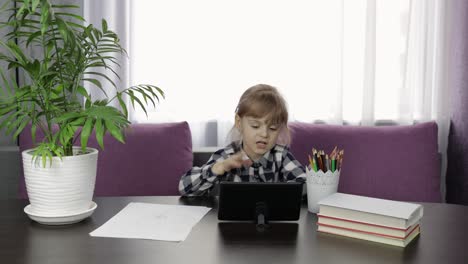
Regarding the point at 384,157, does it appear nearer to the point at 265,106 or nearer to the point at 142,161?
the point at 265,106

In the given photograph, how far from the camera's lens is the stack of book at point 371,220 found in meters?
1.22

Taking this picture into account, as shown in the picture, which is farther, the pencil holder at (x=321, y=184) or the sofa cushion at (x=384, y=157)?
the sofa cushion at (x=384, y=157)

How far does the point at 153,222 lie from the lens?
1.37 meters

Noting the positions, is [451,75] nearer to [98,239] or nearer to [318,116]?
[318,116]

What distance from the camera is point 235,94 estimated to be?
2660mm

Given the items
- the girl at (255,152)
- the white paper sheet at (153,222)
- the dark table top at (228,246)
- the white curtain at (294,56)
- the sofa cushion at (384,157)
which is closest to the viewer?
the dark table top at (228,246)

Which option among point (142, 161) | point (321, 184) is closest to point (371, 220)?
point (321, 184)

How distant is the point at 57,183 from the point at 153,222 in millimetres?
261

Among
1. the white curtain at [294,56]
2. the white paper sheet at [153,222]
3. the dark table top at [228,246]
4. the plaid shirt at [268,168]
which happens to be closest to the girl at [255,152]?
the plaid shirt at [268,168]

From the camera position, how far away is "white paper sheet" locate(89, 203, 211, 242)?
1278mm

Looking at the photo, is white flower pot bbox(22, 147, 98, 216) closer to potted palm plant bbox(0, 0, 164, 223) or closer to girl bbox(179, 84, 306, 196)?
potted palm plant bbox(0, 0, 164, 223)

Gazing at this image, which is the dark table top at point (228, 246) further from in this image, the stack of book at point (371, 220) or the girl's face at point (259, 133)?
the girl's face at point (259, 133)

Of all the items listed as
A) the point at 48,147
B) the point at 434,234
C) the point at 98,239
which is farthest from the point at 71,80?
the point at 434,234

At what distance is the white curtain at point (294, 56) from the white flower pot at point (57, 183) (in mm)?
1281
